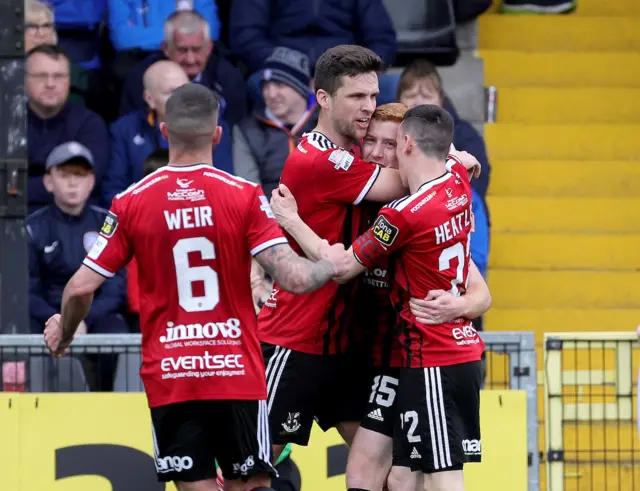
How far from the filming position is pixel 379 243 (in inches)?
273

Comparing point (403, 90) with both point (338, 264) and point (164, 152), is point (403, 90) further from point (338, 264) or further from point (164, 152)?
point (338, 264)

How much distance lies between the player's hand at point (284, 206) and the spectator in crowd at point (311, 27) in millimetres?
4735

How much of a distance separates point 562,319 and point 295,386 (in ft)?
17.3

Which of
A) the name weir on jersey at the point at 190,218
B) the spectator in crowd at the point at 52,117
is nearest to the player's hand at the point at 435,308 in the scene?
the name weir on jersey at the point at 190,218

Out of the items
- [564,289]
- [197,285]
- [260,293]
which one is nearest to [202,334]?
[197,285]

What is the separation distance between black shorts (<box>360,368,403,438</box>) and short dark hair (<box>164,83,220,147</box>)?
1.59 meters

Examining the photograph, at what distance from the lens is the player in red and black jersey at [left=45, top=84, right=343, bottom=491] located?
650 centimetres

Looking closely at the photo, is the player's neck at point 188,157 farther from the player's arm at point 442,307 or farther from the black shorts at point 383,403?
the black shorts at point 383,403

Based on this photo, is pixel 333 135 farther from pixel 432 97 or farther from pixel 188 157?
pixel 432 97

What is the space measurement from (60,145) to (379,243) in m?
4.54

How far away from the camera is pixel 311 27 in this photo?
478 inches

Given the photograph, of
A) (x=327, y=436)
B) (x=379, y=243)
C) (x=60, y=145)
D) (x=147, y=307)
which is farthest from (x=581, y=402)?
(x=60, y=145)

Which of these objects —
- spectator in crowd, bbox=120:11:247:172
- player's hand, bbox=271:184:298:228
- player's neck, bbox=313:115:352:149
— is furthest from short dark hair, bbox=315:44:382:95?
spectator in crowd, bbox=120:11:247:172

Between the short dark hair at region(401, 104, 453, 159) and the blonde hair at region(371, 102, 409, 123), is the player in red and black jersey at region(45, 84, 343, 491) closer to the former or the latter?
the short dark hair at region(401, 104, 453, 159)
